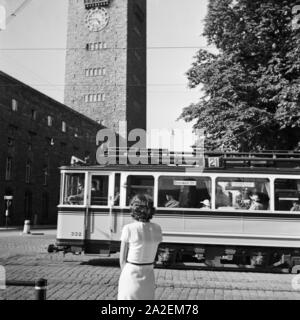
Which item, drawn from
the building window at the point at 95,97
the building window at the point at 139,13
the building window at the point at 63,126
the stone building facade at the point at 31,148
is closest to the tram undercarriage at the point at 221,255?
the stone building facade at the point at 31,148

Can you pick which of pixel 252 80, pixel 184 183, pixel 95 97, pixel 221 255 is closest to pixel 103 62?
pixel 95 97

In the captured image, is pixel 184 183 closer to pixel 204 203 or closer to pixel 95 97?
pixel 204 203

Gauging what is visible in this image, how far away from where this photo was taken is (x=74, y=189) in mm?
13523

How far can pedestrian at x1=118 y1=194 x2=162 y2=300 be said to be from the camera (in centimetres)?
500

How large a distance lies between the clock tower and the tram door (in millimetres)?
73171

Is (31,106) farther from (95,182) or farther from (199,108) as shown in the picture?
(95,182)

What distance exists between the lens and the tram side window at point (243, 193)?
12773 millimetres

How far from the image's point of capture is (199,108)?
20531 mm

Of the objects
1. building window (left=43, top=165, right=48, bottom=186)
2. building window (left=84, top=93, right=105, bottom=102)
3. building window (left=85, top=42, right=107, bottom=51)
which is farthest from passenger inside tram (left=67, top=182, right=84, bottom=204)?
building window (left=85, top=42, right=107, bottom=51)

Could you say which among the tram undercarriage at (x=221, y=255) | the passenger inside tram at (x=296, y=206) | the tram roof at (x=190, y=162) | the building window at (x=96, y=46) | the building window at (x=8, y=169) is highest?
the building window at (x=96, y=46)

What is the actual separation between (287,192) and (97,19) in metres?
84.1

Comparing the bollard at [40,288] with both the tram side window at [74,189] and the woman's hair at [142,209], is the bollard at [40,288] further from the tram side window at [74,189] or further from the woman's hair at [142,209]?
the tram side window at [74,189]

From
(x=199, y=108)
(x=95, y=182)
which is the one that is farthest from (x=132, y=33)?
(x=95, y=182)

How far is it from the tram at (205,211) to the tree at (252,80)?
5.45 meters
